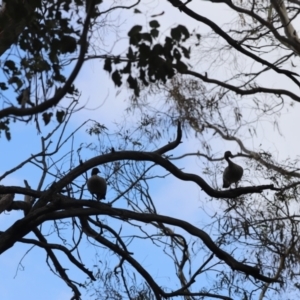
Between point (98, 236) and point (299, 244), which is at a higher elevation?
point (299, 244)

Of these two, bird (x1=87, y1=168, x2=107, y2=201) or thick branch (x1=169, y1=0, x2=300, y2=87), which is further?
thick branch (x1=169, y1=0, x2=300, y2=87)

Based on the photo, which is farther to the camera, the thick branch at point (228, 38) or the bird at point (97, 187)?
the thick branch at point (228, 38)

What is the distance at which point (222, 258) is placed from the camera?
4.38m

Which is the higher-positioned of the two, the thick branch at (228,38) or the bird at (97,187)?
the thick branch at (228,38)

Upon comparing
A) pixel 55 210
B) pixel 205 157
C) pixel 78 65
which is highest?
pixel 205 157

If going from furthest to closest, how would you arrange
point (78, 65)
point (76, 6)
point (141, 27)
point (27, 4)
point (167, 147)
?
point (167, 147) < point (27, 4) < point (76, 6) < point (141, 27) < point (78, 65)

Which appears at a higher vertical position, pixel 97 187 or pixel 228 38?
pixel 228 38

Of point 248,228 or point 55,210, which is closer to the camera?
point 55,210

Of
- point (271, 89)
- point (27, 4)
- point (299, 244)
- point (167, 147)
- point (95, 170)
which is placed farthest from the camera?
point (271, 89)

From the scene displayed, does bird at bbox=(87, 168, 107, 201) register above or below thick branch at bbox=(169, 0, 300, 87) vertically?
below

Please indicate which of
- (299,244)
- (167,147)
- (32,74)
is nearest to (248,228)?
(299,244)

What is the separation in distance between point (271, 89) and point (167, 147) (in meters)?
4.75

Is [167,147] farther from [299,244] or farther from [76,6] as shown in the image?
[299,244]

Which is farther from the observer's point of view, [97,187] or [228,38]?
[228,38]
